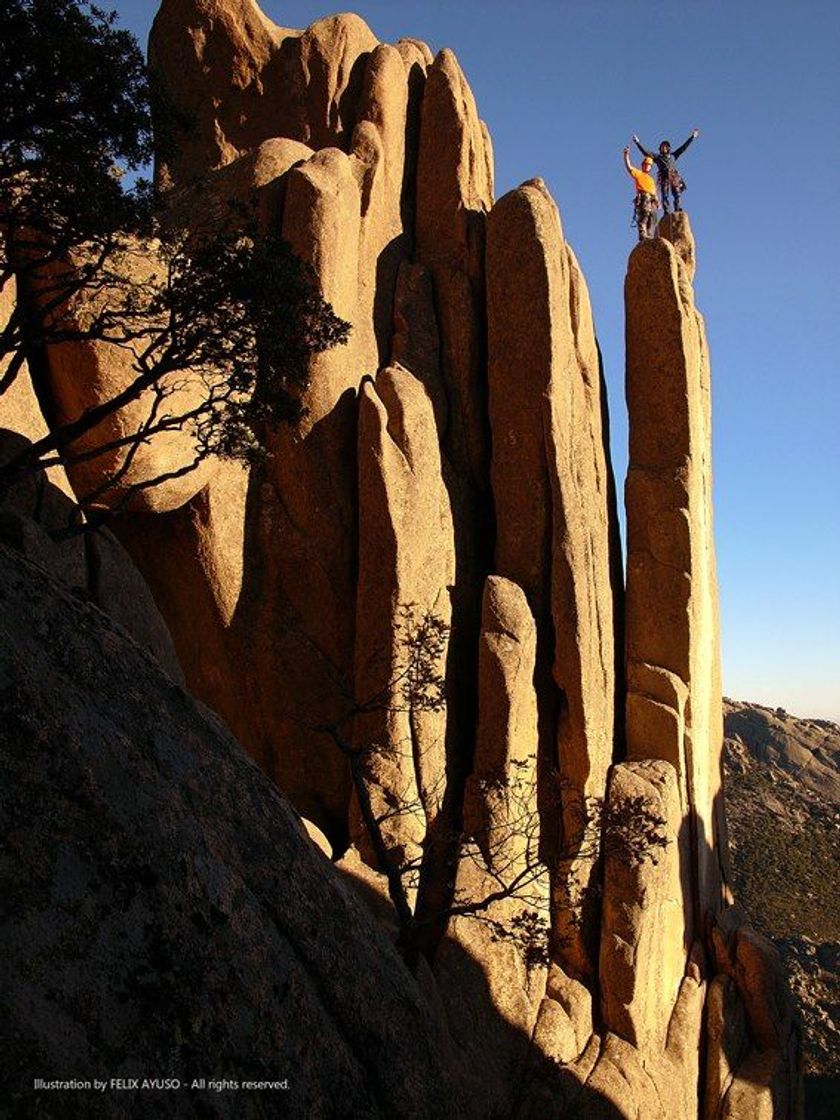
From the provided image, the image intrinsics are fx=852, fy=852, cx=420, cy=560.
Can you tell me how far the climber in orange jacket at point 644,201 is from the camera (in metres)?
32.2

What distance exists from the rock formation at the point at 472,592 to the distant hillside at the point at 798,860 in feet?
63.2

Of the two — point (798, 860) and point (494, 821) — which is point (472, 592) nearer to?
point (494, 821)

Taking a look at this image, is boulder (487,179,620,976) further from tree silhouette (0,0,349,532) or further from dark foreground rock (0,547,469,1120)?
dark foreground rock (0,547,469,1120)

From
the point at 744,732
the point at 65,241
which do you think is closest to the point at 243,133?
the point at 65,241

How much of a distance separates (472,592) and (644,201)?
60.4 feet

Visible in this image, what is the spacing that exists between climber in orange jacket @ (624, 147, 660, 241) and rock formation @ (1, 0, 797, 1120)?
583 centimetres

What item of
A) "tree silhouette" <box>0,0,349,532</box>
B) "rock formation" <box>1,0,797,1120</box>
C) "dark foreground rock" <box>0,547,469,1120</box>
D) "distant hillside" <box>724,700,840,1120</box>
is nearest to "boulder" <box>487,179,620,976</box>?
"rock formation" <box>1,0,797,1120</box>

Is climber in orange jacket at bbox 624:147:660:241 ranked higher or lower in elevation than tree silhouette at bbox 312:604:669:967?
higher

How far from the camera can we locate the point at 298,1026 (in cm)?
731

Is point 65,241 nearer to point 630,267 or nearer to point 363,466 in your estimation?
point 363,466

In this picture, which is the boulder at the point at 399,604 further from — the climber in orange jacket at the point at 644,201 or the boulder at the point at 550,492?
the climber in orange jacket at the point at 644,201

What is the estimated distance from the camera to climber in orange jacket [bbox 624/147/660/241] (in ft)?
106

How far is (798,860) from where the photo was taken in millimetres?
58219

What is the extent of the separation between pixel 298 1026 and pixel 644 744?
1830 cm
